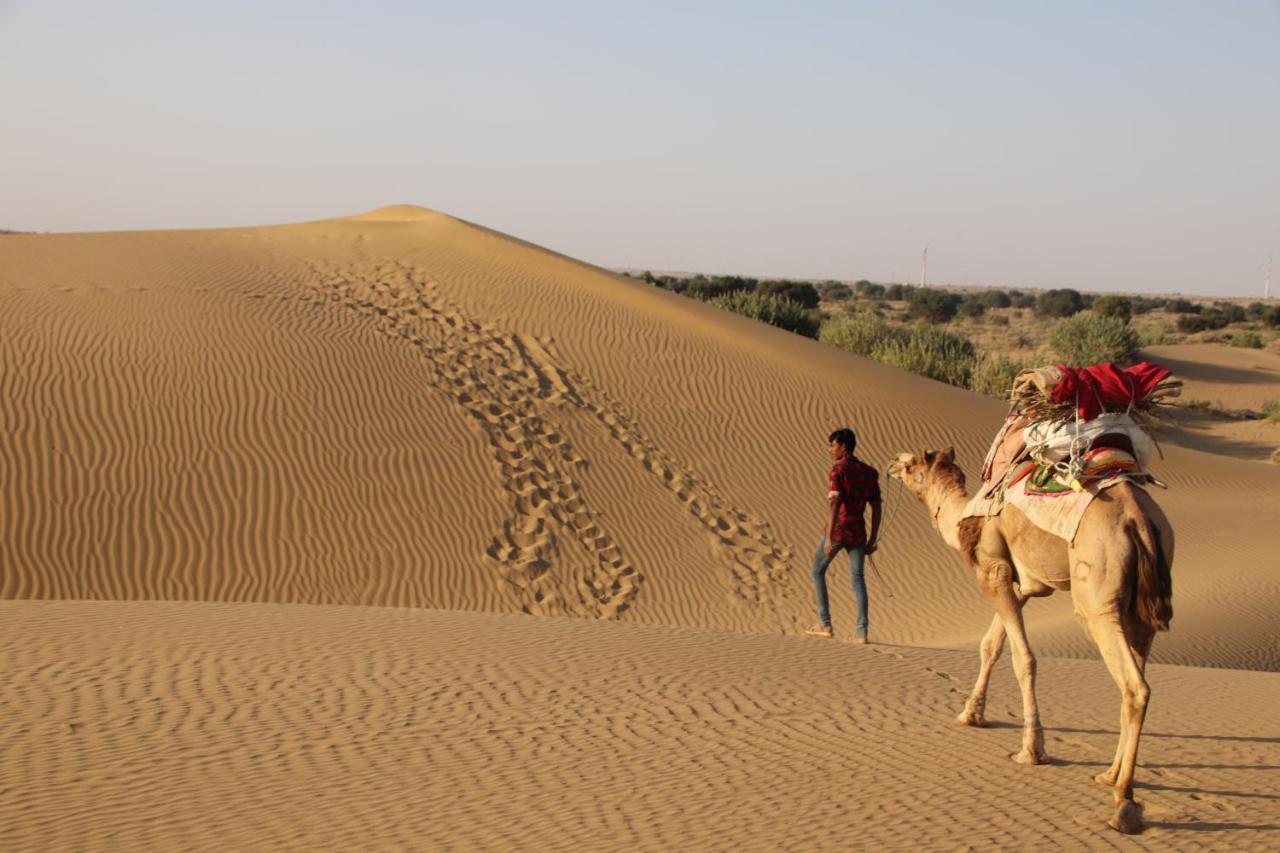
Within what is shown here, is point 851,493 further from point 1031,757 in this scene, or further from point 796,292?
point 796,292

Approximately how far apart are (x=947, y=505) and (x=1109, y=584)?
1.84m

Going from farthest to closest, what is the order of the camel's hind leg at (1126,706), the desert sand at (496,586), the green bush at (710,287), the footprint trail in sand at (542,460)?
the green bush at (710,287)
the footprint trail in sand at (542,460)
the desert sand at (496,586)
the camel's hind leg at (1126,706)

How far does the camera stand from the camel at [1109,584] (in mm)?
5934

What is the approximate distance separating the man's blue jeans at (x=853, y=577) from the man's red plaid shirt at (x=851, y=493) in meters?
0.10

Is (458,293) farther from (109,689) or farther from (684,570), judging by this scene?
(109,689)

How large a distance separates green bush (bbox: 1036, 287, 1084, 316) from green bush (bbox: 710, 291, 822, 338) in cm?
4232

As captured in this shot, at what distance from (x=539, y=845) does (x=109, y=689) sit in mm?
3293

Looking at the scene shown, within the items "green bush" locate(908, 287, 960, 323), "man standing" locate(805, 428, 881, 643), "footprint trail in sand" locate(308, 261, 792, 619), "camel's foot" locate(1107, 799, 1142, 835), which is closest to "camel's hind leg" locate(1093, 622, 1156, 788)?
"camel's foot" locate(1107, 799, 1142, 835)

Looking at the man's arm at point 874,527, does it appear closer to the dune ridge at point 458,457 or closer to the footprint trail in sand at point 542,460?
the dune ridge at point 458,457

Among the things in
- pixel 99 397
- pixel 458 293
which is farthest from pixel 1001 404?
pixel 99 397

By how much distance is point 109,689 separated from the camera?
7.39 m

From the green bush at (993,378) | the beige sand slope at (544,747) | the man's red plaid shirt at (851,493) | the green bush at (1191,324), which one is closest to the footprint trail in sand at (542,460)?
the man's red plaid shirt at (851,493)

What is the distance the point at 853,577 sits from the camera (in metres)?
10.8

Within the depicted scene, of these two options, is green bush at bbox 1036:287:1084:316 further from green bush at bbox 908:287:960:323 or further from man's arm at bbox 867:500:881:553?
man's arm at bbox 867:500:881:553
